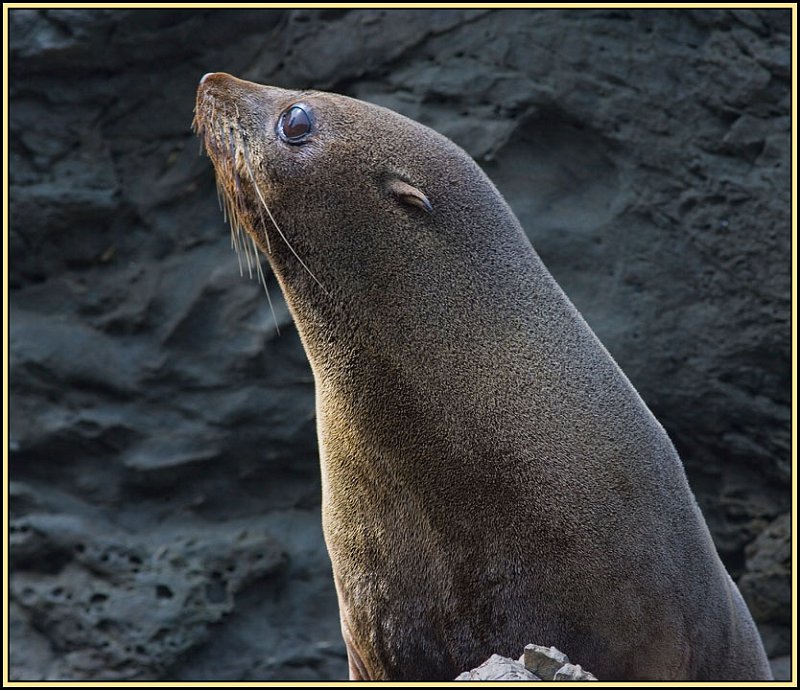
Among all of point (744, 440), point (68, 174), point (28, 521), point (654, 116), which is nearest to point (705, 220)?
point (654, 116)

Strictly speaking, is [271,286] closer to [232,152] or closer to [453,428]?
[232,152]

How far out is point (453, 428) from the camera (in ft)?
9.71

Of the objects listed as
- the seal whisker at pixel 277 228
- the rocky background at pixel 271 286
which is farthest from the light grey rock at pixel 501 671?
the rocky background at pixel 271 286

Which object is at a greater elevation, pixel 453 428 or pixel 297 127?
pixel 297 127

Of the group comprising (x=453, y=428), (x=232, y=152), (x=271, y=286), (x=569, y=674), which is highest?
(x=271, y=286)

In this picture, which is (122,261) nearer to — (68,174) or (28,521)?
(68,174)

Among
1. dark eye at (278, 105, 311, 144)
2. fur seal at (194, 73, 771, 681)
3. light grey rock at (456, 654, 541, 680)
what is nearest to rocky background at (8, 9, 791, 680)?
fur seal at (194, 73, 771, 681)

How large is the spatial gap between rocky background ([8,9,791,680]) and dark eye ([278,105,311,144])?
2701 mm

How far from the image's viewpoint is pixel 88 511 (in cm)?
616

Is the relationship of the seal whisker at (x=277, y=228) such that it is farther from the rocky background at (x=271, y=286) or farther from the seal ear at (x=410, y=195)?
the rocky background at (x=271, y=286)

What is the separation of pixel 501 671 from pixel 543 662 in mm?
105

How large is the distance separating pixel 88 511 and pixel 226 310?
4.52 feet

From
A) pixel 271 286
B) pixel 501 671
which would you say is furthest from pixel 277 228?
pixel 271 286

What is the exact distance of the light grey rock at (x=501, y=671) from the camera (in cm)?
248
